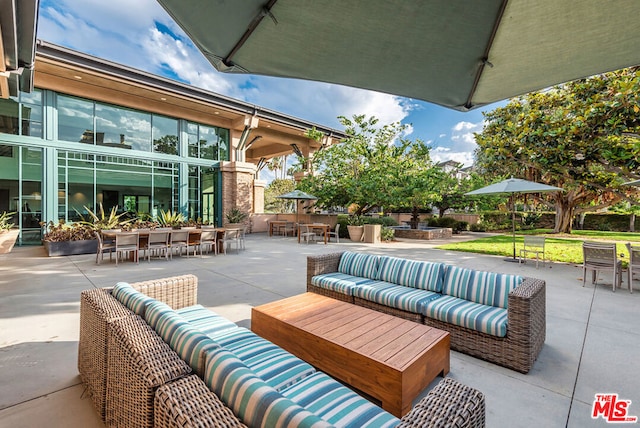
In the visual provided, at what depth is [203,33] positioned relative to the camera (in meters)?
1.69

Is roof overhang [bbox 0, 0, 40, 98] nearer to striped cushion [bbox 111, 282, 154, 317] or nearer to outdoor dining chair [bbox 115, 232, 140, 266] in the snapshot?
outdoor dining chair [bbox 115, 232, 140, 266]

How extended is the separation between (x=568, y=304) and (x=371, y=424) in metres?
5.08

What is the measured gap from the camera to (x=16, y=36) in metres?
5.08

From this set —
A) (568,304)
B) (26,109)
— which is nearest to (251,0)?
(568,304)

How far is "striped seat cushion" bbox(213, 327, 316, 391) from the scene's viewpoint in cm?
196

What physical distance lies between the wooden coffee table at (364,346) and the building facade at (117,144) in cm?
1236

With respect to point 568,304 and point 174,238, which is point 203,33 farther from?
point 174,238

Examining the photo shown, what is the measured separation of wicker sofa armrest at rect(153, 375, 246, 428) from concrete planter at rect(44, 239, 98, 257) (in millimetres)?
10527

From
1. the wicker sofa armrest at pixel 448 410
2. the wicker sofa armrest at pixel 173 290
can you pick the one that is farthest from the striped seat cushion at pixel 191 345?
the wicker sofa armrest at pixel 173 290

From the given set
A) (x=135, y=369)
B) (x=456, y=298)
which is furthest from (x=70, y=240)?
(x=456, y=298)

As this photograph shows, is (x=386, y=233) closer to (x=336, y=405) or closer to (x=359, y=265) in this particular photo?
(x=359, y=265)

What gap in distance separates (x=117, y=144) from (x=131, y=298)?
43.7ft

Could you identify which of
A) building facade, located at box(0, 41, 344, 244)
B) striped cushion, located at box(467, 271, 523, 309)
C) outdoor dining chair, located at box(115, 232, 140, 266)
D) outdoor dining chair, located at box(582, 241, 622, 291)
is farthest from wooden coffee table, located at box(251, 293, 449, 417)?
building facade, located at box(0, 41, 344, 244)

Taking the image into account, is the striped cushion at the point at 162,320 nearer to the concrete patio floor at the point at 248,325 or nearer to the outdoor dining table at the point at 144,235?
the concrete patio floor at the point at 248,325
